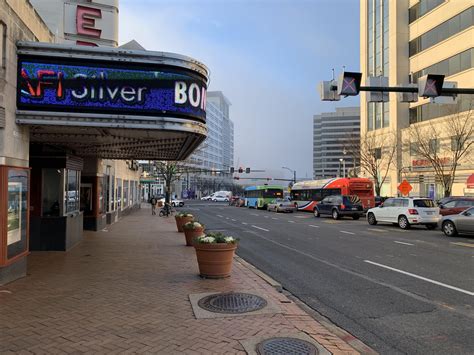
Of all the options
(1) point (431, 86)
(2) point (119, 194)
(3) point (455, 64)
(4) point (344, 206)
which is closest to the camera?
(1) point (431, 86)

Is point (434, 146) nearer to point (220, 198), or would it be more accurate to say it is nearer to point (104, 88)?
point (104, 88)

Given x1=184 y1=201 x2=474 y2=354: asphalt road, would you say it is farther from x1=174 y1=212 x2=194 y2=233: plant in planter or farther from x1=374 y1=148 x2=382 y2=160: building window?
x1=374 y1=148 x2=382 y2=160: building window

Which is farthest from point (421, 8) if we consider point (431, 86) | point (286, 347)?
point (286, 347)

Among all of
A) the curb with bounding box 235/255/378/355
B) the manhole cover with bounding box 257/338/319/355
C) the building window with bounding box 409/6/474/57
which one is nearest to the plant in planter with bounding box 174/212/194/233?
the curb with bounding box 235/255/378/355

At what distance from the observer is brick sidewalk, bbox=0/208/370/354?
16.0 ft

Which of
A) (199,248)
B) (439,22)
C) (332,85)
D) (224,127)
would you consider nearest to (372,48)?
(439,22)

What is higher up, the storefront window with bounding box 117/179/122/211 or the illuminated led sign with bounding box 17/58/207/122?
the illuminated led sign with bounding box 17/58/207/122

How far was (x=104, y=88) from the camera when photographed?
833cm

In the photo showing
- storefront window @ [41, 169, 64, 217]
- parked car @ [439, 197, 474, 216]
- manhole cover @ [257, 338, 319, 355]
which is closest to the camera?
manhole cover @ [257, 338, 319, 355]

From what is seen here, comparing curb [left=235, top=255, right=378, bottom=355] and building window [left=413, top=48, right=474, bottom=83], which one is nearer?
curb [left=235, top=255, right=378, bottom=355]

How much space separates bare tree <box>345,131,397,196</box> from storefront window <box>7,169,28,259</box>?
41.6 metres

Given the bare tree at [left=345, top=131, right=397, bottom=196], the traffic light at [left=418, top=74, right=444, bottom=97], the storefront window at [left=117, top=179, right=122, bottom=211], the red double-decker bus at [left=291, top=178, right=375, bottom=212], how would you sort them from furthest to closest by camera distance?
the bare tree at [left=345, top=131, right=397, bottom=196], the red double-decker bus at [left=291, top=178, right=375, bottom=212], the storefront window at [left=117, top=179, right=122, bottom=211], the traffic light at [left=418, top=74, right=444, bottom=97]

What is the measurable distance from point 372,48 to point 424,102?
14.1 meters

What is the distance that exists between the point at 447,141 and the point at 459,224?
2486cm
